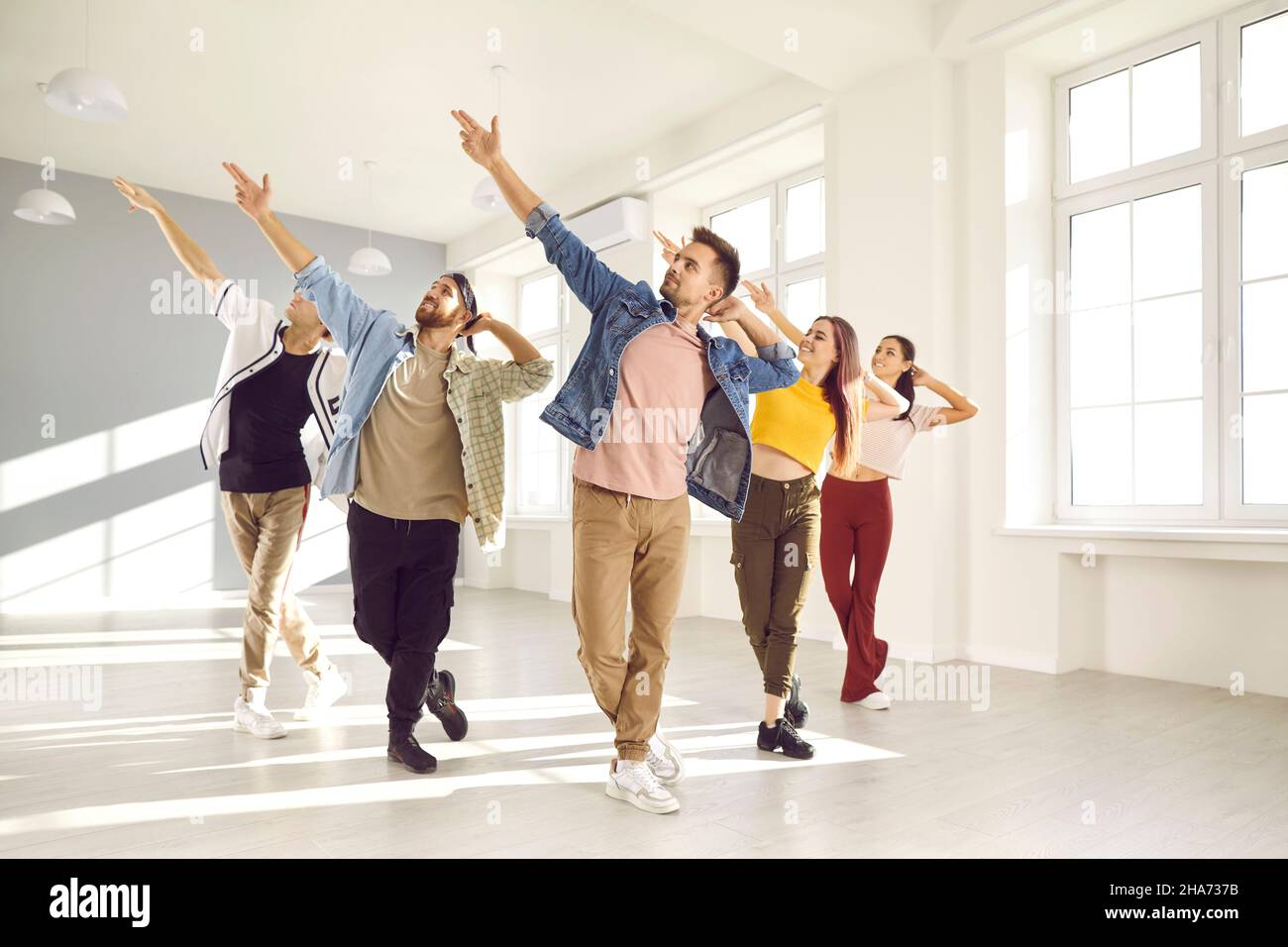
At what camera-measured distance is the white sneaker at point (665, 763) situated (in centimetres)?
241

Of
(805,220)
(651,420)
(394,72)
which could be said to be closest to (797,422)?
(651,420)

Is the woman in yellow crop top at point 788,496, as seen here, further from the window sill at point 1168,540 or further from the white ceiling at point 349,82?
the white ceiling at point 349,82

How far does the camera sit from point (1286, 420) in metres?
3.79

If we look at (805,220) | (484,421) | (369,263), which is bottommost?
(484,421)

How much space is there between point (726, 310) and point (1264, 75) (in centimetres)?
316

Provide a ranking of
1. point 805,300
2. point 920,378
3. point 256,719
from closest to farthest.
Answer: point 256,719 → point 920,378 → point 805,300

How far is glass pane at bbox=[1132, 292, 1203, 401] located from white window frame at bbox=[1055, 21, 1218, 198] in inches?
24.5

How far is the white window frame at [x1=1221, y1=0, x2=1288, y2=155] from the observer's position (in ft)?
12.9

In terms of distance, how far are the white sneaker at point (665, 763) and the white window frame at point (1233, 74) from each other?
362cm

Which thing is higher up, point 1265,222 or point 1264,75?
point 1264,75

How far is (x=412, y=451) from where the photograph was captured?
251 centimetres

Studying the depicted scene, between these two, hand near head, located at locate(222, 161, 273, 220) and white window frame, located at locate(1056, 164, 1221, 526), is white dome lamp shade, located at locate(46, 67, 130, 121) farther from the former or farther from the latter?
white window frame, located at locate(1056, 164, 1221, 526)

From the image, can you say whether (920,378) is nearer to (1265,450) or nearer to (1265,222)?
(1265,450)
